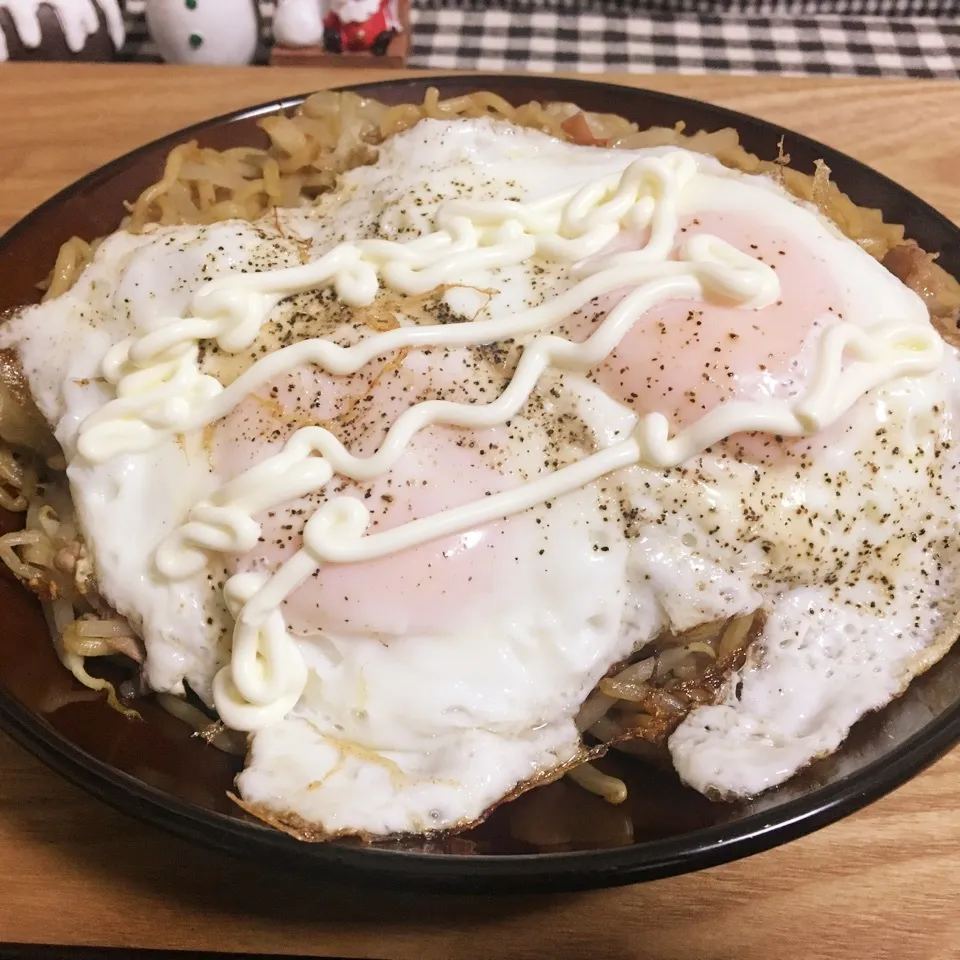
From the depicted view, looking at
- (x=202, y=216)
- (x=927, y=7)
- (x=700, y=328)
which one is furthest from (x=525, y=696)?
(x=927, y=7)

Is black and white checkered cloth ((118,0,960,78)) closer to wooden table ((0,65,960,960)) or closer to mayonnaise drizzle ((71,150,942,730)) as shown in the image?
mayonnaise drizzle ((71,150,942,730))

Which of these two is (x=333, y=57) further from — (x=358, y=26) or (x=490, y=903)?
(x=490, y=903)

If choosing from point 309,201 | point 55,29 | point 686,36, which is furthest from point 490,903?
point 686,36

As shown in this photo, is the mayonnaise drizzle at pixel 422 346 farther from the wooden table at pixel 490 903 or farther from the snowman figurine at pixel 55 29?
the snowman figurine at pixel 55 29

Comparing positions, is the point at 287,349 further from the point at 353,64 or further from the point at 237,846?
the point at 353,64

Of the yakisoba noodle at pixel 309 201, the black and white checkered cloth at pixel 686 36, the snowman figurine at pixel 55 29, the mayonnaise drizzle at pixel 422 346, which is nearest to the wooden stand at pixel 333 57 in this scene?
the black and white checkered cloth at pixel 686 36

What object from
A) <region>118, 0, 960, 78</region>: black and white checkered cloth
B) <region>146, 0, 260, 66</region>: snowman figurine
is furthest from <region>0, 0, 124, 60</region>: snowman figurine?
<region>118, 0, 960, 78</region>: black and white checkered cloth

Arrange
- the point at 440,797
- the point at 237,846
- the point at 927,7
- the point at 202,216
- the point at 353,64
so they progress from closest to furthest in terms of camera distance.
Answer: the point at 237,846, the point at 440,797, the point at 202,216, the point at 353,64, the point at 927,7
